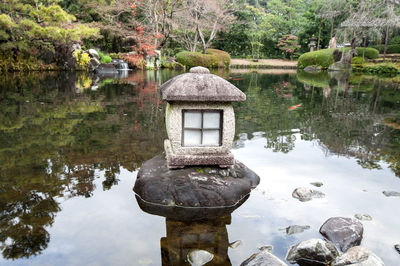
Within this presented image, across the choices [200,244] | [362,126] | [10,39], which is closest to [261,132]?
[362,126]

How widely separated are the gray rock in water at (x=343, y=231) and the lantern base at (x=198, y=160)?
1594mm

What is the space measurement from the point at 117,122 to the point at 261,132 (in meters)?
3.94

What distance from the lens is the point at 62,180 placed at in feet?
16.9

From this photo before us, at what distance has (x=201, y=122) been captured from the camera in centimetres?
482

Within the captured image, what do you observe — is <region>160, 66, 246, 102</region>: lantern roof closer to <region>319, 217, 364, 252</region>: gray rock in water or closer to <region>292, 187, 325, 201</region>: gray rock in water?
<region>292, 187, 325, 201</region>: gray rock in water

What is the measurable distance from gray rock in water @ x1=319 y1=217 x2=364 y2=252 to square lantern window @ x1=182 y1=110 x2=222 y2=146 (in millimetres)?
1871

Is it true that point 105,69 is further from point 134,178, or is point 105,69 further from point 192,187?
point 192,187

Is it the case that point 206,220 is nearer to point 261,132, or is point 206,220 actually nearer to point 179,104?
point 179,104

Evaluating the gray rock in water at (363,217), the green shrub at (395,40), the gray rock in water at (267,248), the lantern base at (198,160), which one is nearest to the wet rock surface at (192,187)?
the lantern base at (198,160)

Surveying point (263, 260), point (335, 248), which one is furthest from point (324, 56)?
point (263, 260)

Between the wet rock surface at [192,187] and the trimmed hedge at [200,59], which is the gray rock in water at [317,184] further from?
the trimmed hedge at [200,59]

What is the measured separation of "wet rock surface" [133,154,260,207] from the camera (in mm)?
4453

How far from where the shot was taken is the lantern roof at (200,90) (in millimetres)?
4535

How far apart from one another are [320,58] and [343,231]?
3046cm
